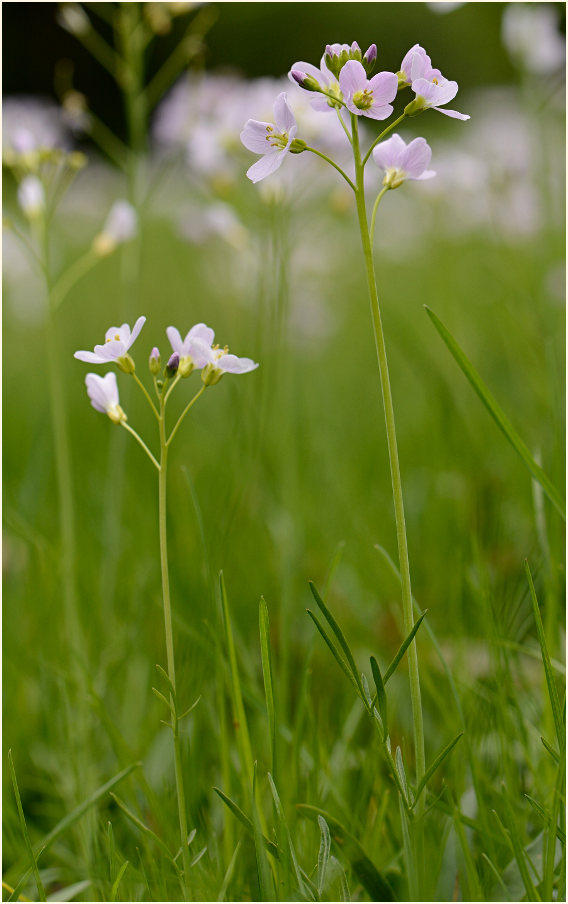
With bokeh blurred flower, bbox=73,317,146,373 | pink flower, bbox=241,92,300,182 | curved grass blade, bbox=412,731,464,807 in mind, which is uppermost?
pink flower, bbox=241,92,300,182

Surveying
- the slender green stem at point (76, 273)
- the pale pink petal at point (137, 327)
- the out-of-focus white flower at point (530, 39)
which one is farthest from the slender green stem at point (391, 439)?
the out-of-focus white flower at point (530, 39)

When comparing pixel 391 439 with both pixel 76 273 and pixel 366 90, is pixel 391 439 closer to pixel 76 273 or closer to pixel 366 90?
pixel 366 90

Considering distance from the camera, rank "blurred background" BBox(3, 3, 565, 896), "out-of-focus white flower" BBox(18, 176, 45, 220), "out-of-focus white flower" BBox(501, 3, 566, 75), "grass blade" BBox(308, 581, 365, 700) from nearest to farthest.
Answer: "grass blade" BBox(308, 581, 365, 700) < "blurred background" BBox(3, 3, 565, 896) < "out-of-focus white flower" BBox(18, 176, 45, 220) < "out-of-focus white flower" BBox(501, 3, 566, 75)

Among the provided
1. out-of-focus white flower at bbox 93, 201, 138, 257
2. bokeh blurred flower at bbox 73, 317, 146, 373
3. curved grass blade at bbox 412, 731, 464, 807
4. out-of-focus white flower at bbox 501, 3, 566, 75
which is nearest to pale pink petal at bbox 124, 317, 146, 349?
bokeh blurred flower at bbox 73, 317, 146, 373

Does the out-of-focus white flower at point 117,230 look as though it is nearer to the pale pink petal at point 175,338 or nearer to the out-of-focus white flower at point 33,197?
the out-of-focus white flower at point 33,197

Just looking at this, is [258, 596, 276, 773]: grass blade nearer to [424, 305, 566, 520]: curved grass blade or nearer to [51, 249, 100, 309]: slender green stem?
[424, 305, 566, 520]: curved grass blade

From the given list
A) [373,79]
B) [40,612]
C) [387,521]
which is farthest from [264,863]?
[387,521]

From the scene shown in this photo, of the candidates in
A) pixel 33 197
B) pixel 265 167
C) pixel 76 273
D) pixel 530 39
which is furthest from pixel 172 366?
pixel 530 39
